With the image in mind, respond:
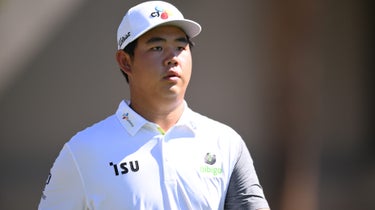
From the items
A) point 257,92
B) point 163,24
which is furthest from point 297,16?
point 163,24

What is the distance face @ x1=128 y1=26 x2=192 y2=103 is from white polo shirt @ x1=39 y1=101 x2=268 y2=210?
12 cm

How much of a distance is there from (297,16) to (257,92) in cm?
70

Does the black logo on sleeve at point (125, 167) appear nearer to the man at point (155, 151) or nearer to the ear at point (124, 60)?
the man at point (155, 151)

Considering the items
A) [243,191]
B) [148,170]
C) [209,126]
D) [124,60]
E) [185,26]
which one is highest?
[185,26]

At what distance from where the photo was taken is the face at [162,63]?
299 centimetres

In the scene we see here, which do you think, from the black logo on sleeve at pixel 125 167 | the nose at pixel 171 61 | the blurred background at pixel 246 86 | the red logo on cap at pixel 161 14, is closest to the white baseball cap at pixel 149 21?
the red logo on cap at pixel 161 14

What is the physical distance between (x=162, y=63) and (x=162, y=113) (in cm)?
21

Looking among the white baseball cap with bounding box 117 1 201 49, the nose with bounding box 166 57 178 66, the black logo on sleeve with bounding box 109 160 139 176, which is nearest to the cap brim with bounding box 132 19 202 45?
the white baseball cap with bounding box 117 1 201 49

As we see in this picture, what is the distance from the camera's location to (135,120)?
3002 millimetres

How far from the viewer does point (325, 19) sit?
618 cm

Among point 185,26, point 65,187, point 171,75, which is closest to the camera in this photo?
point 65,187

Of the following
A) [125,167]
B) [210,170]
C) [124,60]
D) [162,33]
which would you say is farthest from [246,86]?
[125,167]

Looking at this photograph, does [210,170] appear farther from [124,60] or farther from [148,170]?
[124,60]

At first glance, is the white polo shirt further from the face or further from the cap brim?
the cap brim
